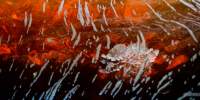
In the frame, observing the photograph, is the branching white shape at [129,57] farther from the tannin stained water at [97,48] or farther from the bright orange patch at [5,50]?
the bright orange patch at [5,50]

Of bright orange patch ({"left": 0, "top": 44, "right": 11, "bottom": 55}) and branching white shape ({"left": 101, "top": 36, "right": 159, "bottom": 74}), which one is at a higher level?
bright orange patch ({"left": 0, "top": 44, "right": 11, "bottom": 55})

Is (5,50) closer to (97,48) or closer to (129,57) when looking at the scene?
(97,48)

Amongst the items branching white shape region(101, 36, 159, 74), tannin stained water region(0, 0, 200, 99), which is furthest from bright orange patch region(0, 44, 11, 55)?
branching white shape region(101, 36, 159, 74)

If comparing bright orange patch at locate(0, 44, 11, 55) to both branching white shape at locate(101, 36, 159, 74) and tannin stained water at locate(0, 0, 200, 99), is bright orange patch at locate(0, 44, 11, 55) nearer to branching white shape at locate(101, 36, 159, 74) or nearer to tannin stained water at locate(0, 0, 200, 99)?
tannin stained water at locate(0, 0, 200, 99)

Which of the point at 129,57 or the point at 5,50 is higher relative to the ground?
the point at 5,50

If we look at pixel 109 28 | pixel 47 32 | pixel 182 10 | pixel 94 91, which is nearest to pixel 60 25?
pixel 47 32

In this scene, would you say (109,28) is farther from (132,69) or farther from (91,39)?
(132,69)

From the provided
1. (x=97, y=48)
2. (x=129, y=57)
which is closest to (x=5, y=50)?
(x=97, y=48)

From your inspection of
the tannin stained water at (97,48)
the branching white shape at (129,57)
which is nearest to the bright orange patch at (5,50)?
the tannin stained water at (97,48)
